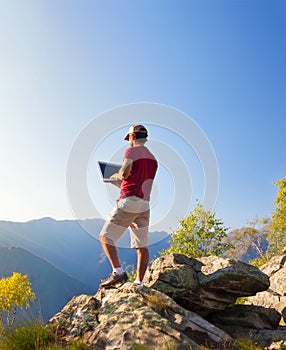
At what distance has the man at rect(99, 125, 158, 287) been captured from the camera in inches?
325

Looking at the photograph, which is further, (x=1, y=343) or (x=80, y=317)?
(x=80, y=317)

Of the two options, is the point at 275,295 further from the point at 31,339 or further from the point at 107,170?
the point at 31,339

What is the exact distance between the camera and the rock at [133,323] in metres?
6.19

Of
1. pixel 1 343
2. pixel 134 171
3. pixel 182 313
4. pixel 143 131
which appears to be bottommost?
pixel 1 343

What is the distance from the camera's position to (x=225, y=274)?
9.51 metres

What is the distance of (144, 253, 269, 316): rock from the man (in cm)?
131

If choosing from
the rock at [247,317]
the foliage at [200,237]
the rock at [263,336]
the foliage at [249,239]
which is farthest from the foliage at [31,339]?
the foliage at [249,239]

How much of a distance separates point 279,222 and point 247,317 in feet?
123

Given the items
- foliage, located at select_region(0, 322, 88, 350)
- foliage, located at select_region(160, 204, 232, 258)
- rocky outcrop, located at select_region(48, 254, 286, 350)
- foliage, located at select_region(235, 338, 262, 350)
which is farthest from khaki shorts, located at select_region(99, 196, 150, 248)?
foliage, located at select_region(160, 204, 232, 258)

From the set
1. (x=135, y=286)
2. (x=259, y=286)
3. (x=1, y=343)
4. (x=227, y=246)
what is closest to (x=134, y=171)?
(x=135, y=286)

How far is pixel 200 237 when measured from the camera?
40.6 metres

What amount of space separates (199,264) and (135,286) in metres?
3.56

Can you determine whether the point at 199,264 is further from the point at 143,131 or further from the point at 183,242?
the point at 183,242

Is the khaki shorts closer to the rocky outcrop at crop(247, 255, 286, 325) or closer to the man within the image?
the man
